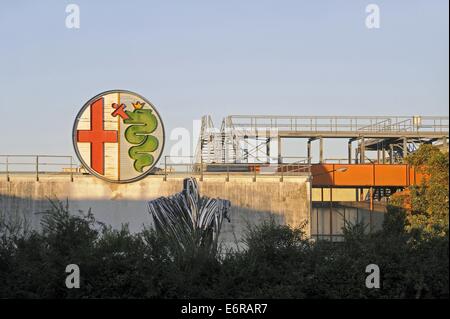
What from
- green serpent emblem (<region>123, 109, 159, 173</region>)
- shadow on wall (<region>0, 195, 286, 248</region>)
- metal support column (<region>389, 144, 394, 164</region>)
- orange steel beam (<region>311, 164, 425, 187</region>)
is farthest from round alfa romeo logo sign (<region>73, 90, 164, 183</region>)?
metal support column (<region>389, 144, 394, 164</region>)

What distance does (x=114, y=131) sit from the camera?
48688mm

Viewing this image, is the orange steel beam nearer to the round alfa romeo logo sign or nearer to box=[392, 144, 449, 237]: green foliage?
box=[392, 144, 449, 237]: green foliage

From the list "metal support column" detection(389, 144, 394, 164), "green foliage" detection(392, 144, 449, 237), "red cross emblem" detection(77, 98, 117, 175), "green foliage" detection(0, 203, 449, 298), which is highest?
"red cross emblem" detection(77, 98, 117, 175)

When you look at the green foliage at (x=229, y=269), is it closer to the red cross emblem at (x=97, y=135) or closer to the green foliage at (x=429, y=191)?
the green foliage at (x=429, y=191)

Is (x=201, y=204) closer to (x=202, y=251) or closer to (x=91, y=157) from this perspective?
(x=91, y=157)

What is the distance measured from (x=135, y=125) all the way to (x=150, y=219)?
5.58m

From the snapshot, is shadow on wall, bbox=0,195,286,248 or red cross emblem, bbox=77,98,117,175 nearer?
red cross emblem, bbox=77,98,117,175

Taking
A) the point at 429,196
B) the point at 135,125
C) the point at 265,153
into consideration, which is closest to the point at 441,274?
the point at 429,196

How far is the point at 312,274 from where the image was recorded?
26766mm

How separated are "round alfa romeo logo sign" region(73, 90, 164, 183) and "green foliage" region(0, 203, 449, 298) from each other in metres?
20.8

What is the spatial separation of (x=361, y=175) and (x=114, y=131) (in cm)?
1872

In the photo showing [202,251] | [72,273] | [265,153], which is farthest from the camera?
[265,153]

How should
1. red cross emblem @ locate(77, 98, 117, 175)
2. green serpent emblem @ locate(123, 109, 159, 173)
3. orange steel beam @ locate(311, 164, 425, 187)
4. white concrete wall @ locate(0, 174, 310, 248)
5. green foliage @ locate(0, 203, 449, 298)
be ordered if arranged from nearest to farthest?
green foliage @ locate(0, 203, 449, 298)
red cross emblem @ locate(77, 98, 117, 175)
green serpent emblem @ locate(123, 109, 159, 173)
white concrete wall @ locate(0, 174, 310, 248)
orange steel beam @ locate(311, 164, 425, 187)

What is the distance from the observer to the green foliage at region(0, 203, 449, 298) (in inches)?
1021
